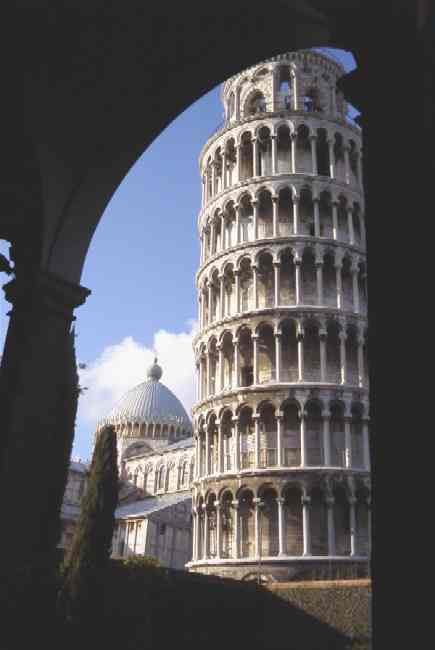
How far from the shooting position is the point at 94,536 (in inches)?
627

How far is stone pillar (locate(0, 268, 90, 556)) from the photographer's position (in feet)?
21.7

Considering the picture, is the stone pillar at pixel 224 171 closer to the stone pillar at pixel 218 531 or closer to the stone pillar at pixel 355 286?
the stone pillar at pixel 355 286

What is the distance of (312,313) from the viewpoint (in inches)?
1348

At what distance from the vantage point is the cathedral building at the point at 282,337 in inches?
1248

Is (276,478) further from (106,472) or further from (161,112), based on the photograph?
(161,112)

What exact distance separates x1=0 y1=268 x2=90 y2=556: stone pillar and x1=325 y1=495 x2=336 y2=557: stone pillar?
25.4 meters

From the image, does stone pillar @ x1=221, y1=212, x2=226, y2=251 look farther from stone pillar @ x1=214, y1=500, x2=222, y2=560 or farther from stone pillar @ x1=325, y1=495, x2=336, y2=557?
stone pillar @ x1=325, y1=495, x2=336, y2=557

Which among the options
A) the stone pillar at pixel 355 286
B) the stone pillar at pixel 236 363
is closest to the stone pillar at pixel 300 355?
the stone pillar at pixel 236 363

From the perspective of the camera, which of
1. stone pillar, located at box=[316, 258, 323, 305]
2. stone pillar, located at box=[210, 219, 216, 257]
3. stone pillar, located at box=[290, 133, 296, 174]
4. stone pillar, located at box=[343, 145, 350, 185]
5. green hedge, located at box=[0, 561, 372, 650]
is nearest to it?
green hedge, located at box=[0, 561, 372, 650]

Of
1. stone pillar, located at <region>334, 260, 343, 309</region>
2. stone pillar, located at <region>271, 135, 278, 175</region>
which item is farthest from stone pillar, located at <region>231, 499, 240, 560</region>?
stone pillar, located at <region>271, 135, 278, 175</region>

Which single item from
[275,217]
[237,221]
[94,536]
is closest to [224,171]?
[237,221]

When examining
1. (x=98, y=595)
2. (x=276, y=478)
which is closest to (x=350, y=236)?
(x=276, y=478)

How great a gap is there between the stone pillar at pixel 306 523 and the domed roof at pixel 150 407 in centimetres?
4555

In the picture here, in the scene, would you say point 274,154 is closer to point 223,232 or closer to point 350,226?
point 223,232
